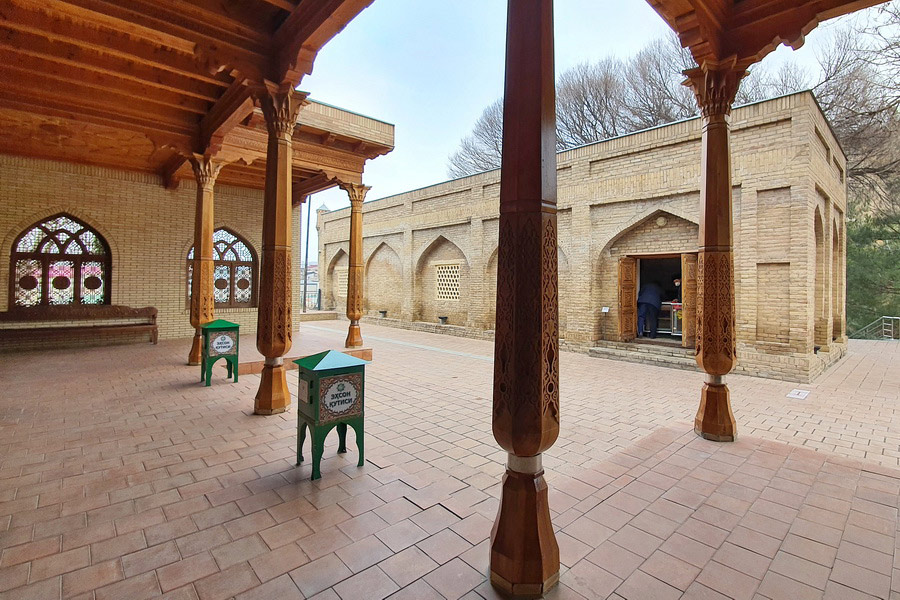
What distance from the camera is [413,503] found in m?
3.10

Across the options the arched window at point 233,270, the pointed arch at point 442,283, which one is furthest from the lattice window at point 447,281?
the arched window at point 233,270

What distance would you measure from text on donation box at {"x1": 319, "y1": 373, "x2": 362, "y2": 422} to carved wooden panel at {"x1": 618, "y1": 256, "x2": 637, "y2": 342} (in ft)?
27.5

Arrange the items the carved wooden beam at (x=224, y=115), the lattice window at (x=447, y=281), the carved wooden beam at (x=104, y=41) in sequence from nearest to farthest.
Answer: the carved wooden beam at (x=104, y=41) < the carved wooden beam at (x=224, y=115) < the lattice window at (x=447, y=281)

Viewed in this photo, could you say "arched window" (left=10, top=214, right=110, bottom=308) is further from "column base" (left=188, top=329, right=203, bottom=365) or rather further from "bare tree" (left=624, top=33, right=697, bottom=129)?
"bare tree" (left=624, top=33, right=697, bottom=129)

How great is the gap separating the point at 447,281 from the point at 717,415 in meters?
11.7

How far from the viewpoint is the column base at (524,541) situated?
219 centimetres

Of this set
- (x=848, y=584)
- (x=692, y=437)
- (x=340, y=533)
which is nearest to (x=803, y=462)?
(x=692, y=437)

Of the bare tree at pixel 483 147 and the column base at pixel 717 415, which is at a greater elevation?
the bare tree at pixel 483 147

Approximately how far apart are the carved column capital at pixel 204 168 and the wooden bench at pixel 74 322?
4.44 m

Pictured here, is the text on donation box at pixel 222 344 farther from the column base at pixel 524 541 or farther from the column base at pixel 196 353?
the column base at pixel 524 541

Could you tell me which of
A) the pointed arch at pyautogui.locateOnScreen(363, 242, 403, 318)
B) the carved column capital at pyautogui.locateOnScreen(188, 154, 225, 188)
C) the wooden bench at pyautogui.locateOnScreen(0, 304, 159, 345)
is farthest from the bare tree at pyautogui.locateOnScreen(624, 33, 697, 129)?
the wooden bench at pyautogui.locateOnScreen(0, 304, 159, 345)

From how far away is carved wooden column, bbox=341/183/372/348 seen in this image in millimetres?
9633

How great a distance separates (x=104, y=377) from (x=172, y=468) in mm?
4289

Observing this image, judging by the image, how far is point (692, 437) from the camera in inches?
177
